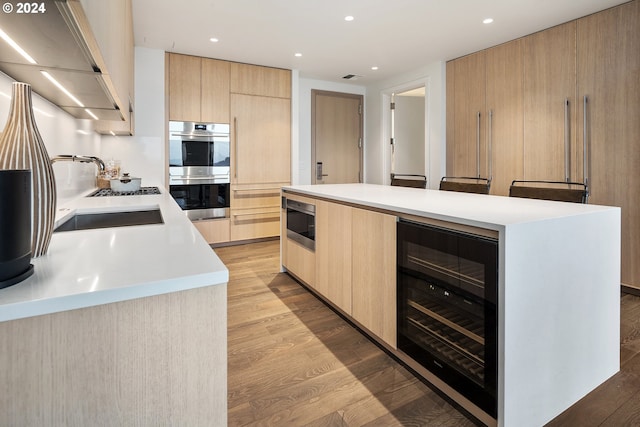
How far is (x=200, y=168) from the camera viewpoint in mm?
4531

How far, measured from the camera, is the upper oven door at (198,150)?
14.3 ft

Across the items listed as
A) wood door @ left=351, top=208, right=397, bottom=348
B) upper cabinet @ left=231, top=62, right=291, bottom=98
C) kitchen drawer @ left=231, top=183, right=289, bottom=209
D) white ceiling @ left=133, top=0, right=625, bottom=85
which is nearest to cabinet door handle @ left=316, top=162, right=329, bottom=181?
kitchen drawer @ left=231, top=183, right=289, bottom=209

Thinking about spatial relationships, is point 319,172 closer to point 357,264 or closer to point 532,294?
point 357,264

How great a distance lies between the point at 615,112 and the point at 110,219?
3.90 metres

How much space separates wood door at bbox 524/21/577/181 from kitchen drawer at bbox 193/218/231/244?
3.61 metres

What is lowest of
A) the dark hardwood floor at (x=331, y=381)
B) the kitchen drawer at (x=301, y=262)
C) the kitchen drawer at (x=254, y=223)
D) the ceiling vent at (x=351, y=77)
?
the dark hardwood floor at (x=331, y=381)

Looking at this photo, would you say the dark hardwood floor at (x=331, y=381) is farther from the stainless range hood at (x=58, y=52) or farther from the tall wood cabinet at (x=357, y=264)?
the stainless range hood at (x=58, y=52)

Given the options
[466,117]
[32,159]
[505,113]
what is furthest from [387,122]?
[32,159]

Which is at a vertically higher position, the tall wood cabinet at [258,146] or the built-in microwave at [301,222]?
the tall wood cabinet at [258,146]

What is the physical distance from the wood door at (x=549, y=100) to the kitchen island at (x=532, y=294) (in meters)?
2.15

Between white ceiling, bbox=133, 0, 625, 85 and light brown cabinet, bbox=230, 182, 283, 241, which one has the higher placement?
white ceiling, bbox=133, 0, 625, 85

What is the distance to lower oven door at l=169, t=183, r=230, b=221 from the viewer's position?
4.48m

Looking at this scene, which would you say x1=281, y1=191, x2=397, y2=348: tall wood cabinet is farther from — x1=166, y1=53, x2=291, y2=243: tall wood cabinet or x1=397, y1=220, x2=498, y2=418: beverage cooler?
x1=166, y1=53, x2=291, y2=243: tall wood cabinet

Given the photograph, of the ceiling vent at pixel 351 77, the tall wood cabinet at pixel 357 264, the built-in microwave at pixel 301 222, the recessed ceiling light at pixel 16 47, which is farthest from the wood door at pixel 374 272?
the ceiling vent at pixel 351 77
